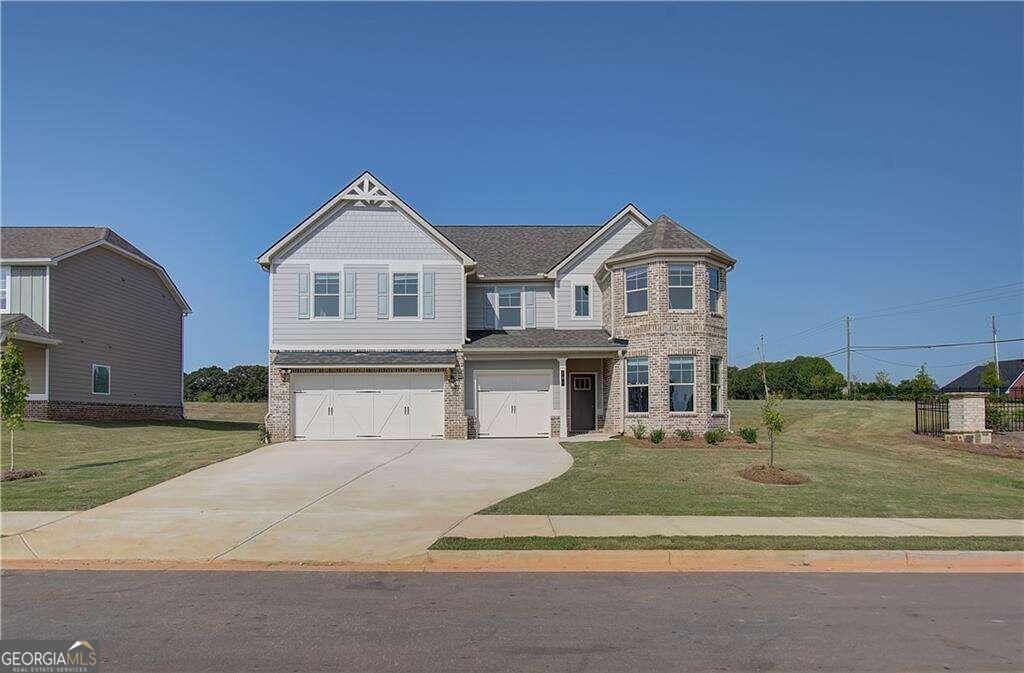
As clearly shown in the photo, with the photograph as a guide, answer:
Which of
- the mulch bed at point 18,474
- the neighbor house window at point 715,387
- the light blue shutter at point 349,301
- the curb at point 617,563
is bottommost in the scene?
the curb at point 617,563

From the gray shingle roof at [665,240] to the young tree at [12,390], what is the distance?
58.0 ft

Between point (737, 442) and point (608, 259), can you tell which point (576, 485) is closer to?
point (737, 442)

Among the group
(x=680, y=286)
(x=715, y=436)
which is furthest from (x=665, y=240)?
(x=715, y=436)

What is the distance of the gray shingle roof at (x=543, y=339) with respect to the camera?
1033 inches

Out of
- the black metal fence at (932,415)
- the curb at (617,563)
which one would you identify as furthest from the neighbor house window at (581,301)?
the curb at (617,563)

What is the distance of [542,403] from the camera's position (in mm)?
26812

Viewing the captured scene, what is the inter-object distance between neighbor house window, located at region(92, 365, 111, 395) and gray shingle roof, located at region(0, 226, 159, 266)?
17.1ft

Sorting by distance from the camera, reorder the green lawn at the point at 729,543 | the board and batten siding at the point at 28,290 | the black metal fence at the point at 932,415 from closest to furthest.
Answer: the green lawn at the point at 729,543
the black metal fence at the point at 932,415
the board and batten siding at the point at 28,290

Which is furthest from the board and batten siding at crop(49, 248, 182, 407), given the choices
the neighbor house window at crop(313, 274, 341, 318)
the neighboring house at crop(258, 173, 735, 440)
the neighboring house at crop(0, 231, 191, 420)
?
the neighbor house window at crop(313, 274, 341, 318)

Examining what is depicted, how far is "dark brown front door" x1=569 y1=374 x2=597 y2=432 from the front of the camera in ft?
95.8

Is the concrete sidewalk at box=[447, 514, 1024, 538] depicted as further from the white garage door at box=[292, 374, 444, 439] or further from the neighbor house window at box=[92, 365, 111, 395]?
the neighbor house window at box=[92, 365, 111, 395]

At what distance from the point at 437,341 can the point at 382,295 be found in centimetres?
245

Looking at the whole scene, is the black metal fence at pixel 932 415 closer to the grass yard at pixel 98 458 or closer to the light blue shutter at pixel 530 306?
the light blue shutter at pixel 530 306

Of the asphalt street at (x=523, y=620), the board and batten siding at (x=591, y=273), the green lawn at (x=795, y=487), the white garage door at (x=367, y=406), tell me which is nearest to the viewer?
the asphalt street at (x=523, y=620)
